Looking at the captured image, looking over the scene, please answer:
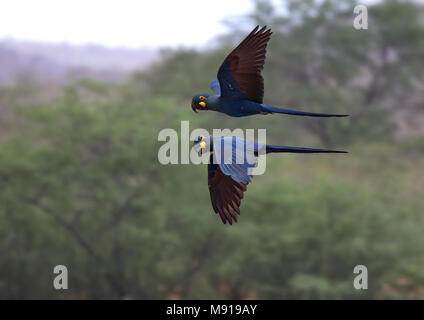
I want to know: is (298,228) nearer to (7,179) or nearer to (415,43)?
(7,179)

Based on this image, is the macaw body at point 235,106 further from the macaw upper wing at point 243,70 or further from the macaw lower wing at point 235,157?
the macaw lower wing at point 235,157

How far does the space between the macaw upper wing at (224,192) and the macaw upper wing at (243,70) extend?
41 cm

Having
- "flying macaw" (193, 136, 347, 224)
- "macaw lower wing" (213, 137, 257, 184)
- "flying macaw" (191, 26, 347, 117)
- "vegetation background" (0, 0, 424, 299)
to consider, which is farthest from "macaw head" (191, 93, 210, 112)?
"vegetation background" (0, 0, 424, 299)

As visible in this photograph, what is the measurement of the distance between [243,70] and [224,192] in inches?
25.8

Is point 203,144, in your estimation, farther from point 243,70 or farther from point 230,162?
point 243,70

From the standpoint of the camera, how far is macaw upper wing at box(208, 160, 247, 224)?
3180 mm

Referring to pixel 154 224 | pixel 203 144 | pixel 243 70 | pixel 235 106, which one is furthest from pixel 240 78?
pixel 154 224

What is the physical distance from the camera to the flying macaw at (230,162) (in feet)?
8.29

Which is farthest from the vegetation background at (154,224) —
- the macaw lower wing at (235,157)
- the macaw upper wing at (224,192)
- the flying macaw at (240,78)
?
the macaw lower wing at (235,157)

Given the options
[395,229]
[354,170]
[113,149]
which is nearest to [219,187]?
[113,149]

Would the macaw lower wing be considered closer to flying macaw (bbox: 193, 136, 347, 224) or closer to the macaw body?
flying macaw (bbox: 193, 136, 347, 224)

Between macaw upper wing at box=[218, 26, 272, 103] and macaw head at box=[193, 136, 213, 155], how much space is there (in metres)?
0.27

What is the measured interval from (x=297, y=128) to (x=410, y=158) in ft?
16.8

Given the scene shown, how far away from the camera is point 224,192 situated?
3.26 m
